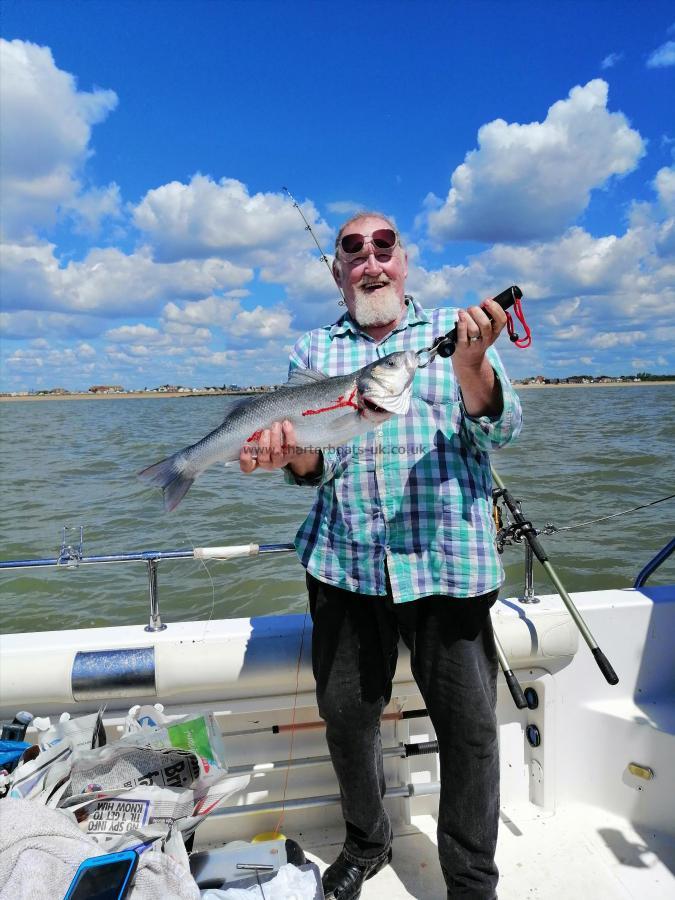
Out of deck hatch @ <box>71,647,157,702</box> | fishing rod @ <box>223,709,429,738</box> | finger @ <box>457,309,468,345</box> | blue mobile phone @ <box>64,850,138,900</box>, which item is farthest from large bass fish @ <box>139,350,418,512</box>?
blue mobile phone @ <box>64,850,138,900</box>

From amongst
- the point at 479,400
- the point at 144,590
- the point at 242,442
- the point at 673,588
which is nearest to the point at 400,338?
the point at 479,400

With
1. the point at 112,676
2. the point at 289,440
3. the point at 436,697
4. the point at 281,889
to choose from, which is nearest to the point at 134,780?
the point at 281,889

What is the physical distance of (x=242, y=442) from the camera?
2.76 metres

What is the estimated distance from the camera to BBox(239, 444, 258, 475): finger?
2699mm

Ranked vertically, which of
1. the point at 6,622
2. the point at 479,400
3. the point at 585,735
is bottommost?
the point at 6,622

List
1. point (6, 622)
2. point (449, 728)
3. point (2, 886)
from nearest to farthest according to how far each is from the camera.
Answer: point (2, 886)
point (449, 728)
point (6, 622)

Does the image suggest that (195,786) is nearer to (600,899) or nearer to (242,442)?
(242,442)

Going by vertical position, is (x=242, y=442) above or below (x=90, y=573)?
above

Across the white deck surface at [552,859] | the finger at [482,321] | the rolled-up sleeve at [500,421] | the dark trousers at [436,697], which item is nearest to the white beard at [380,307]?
the rolled-up sleeve at [500,421]

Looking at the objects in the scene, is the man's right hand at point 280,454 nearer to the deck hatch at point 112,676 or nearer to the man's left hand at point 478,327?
the man's left hand at point 478,327

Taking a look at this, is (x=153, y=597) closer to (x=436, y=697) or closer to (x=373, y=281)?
(x=436, y=697)

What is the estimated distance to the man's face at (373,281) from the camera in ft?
9.02

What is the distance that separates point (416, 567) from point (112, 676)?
1.59 m

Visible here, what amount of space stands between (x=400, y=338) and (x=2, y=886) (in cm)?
231
